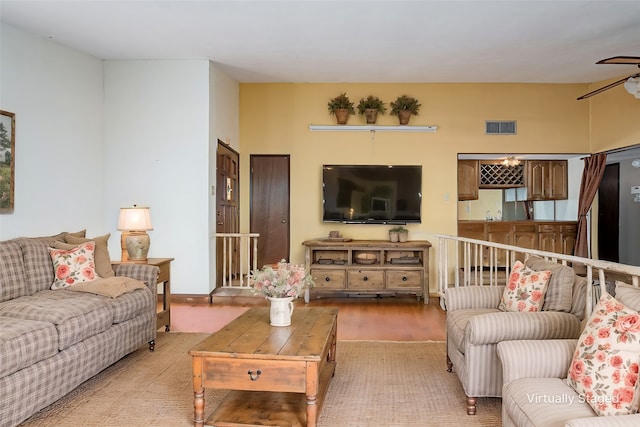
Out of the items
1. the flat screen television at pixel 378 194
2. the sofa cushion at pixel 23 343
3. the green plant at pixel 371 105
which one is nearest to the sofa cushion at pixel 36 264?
the sofa cushion at pixel 23 343

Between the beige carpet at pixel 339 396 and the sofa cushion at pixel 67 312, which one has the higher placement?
the sofa cushion at pixel 67 312

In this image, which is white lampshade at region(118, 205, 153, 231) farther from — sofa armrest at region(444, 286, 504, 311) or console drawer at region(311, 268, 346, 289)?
sofa armrest at region(444, 286, 504, 311)

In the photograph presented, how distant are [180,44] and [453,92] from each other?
12.5 ft

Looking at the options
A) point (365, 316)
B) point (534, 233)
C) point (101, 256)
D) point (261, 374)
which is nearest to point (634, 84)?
point (365, 316)

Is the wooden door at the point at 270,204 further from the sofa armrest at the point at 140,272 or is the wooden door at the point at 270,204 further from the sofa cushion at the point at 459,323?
the sofa cushion at the point at 459,323

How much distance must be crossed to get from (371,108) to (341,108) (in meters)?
0.42

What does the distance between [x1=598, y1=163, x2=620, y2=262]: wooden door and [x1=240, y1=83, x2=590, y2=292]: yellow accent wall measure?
119 inches

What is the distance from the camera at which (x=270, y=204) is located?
690 cm

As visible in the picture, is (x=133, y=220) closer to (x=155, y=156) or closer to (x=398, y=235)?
(x=155, y=156)

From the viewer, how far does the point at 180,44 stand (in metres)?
5.07

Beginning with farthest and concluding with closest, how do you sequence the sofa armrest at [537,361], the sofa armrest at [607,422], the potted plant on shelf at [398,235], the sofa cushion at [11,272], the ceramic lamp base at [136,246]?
the potted plant on shelf at [398,235] → the ceramic lamp base at [136,246] → the sofa cushion at [11,272] → the sofa armrest at [537,361] → the sofa armrest at [607,422]

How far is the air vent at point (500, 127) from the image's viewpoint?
21.9 feet

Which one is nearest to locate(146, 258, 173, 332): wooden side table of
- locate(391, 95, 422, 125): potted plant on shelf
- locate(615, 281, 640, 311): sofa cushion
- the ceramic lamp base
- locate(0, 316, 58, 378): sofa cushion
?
the ceramic lamp base

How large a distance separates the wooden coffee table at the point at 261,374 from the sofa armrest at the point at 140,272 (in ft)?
4.81
